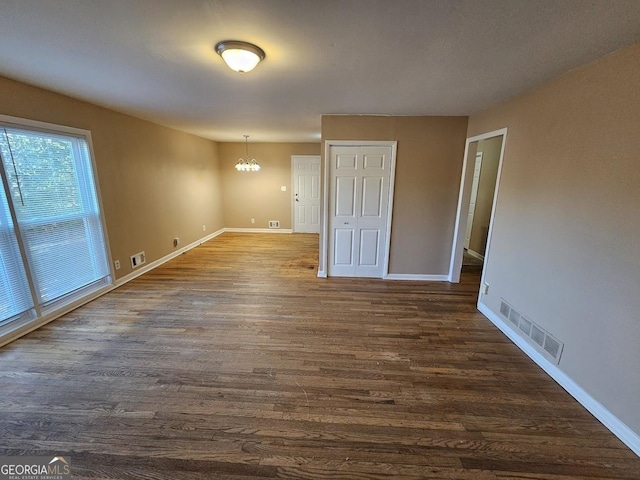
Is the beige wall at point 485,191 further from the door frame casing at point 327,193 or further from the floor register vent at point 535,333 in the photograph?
the floor register vent at point 535,333

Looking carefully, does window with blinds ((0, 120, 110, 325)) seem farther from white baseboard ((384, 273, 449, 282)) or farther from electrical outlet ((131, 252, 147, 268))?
white baseboard ((384, 273, 449, 282))

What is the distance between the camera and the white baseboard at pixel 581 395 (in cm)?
164

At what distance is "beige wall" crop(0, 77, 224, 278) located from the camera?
282cm

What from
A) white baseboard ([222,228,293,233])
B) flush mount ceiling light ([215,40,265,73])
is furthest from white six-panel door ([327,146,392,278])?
white baseboard ([222,228,293,233])

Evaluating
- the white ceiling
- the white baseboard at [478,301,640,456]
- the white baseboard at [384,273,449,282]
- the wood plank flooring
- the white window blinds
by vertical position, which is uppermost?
the white ceiling

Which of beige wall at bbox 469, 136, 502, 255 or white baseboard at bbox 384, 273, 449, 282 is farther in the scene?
beige wall at bbox 469, 136, 502, 255

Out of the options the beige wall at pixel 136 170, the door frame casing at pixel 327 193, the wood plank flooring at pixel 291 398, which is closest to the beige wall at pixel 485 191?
the door frame casing at pixel 327 193

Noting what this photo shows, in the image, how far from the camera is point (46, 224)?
2.86 m

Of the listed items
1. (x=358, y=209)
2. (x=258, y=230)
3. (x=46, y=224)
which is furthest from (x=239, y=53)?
(x=258, y=230)

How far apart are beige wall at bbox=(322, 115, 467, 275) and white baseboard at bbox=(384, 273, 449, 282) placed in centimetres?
6

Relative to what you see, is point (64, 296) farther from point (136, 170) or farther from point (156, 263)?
point (136, 170)

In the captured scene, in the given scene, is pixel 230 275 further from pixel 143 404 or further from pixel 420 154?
pixel 420 154

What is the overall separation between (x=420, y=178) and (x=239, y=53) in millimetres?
2985

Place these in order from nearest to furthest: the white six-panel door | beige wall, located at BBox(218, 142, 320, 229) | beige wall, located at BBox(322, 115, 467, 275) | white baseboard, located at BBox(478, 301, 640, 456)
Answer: white baseboard, located at BBox(478, 301, 640, 456)
beige wall, located at BBox(322, 115, 467, 275)
the white six-panel door
beige wall, located at BBox(218, 142, 320, 229)
